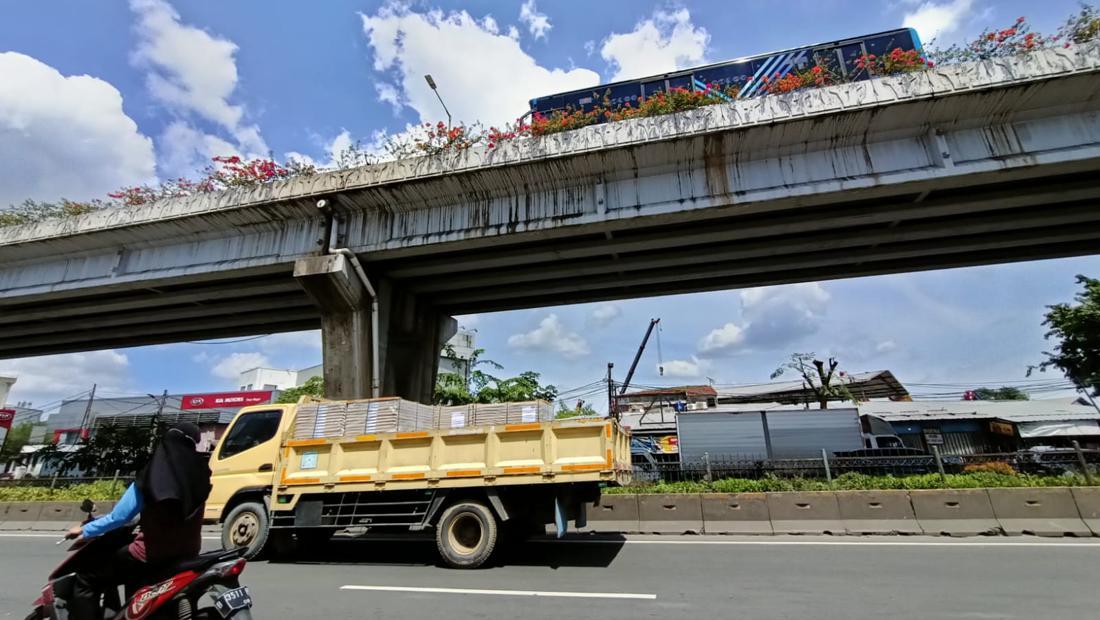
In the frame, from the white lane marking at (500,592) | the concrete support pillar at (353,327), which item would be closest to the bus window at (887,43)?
the white lane marking at (500,592)

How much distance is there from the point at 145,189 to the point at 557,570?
14378mm

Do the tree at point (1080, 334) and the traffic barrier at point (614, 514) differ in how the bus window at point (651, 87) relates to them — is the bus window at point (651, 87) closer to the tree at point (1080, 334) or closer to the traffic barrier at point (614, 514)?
the traffic barrier at point (614, 514)

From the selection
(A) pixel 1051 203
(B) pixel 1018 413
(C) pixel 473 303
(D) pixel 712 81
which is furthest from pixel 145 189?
(B) pixel 1018 413

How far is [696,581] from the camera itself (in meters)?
5.80

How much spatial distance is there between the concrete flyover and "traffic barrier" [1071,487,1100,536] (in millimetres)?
5699

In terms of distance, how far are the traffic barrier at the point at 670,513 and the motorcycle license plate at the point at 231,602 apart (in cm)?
802

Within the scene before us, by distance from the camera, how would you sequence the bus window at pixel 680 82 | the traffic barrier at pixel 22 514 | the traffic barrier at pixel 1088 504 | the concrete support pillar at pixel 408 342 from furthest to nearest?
1. the concrete support pillar at pixel 408 342
2. the traffic barrier at pixel 22 514
3. the bus window at pixel 680 82
4. the traffic barrier at pixel 1088 504

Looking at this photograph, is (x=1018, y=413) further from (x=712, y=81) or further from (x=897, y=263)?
(x=712, y=81)

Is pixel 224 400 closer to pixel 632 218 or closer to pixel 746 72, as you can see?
pixel 632 218

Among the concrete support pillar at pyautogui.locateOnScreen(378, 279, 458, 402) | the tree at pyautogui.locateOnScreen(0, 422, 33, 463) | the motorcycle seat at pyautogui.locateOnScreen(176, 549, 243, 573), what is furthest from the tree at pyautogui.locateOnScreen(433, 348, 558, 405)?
the tree at pyautogui.locateOnScreen(0, 422, 33, 463)

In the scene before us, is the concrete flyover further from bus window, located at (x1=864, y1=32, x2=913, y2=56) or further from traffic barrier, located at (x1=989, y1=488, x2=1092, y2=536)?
traffic barrier, located at (x1=989, y1=488, x2=1092, y2=536)

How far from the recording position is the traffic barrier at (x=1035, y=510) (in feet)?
27.9

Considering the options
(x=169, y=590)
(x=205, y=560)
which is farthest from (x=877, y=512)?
(x=169, y=590)

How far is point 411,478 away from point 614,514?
Result: 4.62 meters
